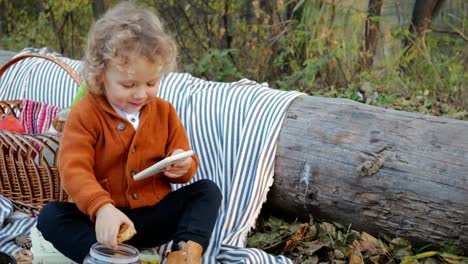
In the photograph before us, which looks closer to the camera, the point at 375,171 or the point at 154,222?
the point at 154,222

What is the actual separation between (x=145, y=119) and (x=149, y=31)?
31 centimetres

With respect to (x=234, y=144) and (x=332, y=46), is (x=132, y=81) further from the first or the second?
(x=332, y=46)

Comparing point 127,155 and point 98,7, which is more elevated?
point 127,155

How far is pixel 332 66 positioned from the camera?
4.98 meters

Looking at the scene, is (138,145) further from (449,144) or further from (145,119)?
(449,144)

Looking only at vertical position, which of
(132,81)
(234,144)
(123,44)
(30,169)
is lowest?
(30,169)

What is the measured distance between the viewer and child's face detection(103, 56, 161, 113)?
233 centimetres

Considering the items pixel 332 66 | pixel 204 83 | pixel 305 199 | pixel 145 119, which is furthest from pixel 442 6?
pixel 145 119

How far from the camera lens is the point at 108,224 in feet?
7.33

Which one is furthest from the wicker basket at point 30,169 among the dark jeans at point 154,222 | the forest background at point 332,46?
the forest background at point 332,46

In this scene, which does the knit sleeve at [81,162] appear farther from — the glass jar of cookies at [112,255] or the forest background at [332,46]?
the forest background at [332,46]

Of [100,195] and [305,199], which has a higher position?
[100,195]

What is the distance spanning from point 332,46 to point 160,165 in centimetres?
295

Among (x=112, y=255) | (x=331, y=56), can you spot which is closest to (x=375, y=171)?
(x=112, y=255)
